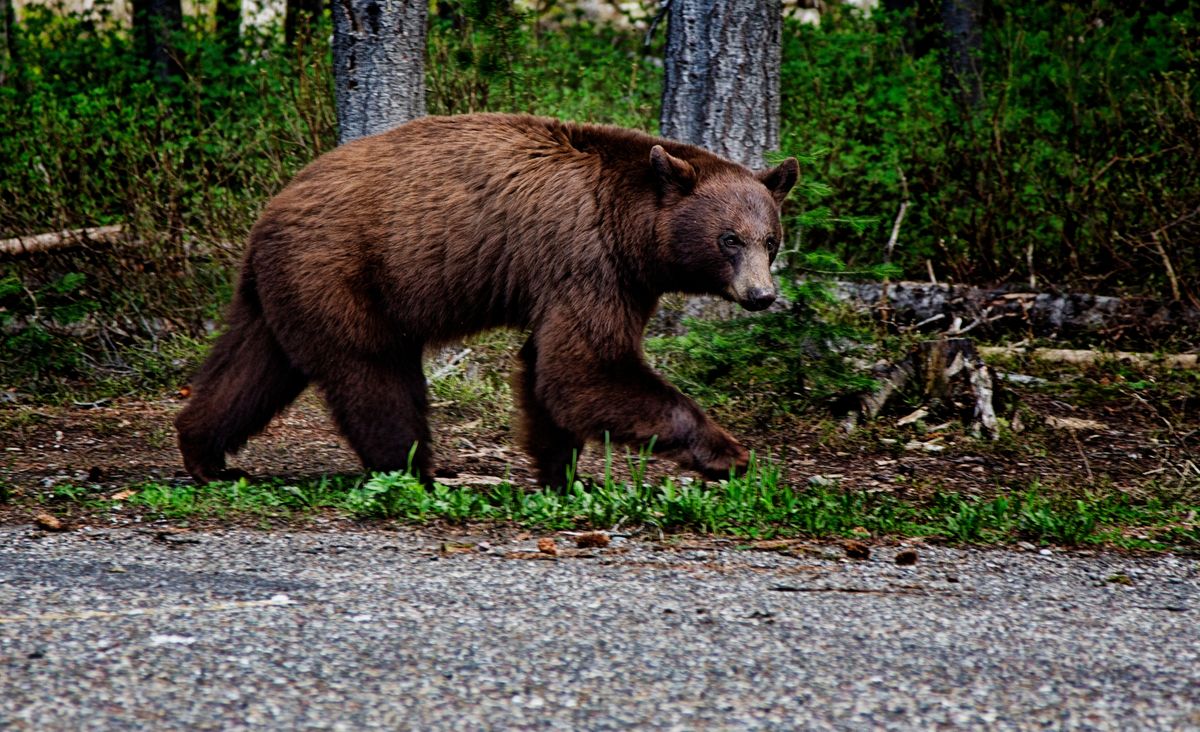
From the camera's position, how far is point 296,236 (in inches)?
227

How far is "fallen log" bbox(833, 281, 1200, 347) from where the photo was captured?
9023 millimetres

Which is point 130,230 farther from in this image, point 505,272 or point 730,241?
point 730,241

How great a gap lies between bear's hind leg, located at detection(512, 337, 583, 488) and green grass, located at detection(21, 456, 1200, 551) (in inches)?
14.1

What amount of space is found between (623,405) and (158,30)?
10.2m

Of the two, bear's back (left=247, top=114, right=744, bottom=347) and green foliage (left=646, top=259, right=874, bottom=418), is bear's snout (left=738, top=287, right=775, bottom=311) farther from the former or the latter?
green foliage (left=646, top=259, right=874, bottom=418)

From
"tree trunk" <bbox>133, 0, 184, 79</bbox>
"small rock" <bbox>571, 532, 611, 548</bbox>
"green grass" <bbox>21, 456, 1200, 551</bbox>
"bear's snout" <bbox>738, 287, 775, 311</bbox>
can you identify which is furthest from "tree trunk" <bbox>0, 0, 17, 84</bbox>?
"small rock" <bbox>571, 532, 611, 548</bbox>

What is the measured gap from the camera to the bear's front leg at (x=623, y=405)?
538 centimetres

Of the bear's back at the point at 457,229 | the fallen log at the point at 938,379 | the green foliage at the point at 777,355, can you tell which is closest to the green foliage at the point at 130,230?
the bear's back at the point at 457,229

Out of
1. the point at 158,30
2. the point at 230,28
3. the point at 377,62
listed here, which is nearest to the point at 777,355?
the point at 377,62

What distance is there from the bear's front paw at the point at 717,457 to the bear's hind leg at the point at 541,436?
2.23 ft

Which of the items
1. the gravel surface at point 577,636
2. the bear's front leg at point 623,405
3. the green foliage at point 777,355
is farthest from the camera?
the green foliage at point 777,355

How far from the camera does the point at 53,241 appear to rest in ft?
29.8

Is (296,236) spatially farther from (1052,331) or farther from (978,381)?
(1052,331)

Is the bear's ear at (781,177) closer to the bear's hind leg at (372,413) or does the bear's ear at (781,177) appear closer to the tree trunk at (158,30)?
the bear's hind leg at (372,413)
